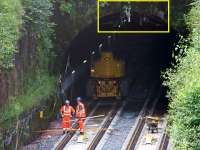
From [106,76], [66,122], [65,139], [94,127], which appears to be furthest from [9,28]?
[106,76]

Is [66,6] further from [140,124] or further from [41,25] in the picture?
[140,124]

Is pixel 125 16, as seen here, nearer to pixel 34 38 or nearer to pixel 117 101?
pixel 117 101

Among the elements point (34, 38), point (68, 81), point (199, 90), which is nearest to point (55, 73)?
point (68, 81)

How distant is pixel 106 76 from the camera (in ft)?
85.0

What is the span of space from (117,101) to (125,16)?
3.52 m

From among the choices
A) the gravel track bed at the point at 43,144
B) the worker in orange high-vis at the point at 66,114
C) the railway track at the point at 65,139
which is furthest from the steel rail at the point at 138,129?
the gravel track bed at the point at 43,144

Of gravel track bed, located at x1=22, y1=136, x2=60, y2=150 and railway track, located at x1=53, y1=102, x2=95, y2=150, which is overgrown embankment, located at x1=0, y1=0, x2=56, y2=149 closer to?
gravel track bed, located at x1=22, y1=136, x2=60, y2=150

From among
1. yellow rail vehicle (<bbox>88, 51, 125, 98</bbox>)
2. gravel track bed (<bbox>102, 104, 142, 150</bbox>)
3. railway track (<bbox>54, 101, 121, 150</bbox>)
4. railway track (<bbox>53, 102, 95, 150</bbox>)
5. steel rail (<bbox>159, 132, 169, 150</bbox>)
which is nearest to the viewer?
steel rail (<bbox>159, 132, 169, 150</bbox>)

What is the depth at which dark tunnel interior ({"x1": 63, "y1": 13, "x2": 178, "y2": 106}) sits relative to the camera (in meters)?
26.7

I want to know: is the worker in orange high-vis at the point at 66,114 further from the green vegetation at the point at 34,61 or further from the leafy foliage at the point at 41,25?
the leafy foliage at the point at 41,25

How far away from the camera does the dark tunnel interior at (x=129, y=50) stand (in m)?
26.7

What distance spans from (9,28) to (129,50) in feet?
56.1

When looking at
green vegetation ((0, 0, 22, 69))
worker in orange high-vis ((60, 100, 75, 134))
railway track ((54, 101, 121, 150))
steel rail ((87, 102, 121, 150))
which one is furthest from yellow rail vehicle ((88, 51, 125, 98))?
green vegetation ((0, 0, 22, 69))

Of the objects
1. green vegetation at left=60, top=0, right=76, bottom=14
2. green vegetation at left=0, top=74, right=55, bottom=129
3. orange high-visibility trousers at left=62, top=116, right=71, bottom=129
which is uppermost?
green vegetation at left=60, top=0, right=76, bottom=14
